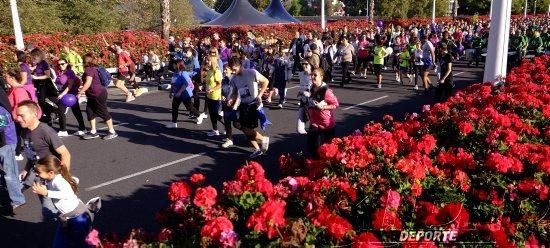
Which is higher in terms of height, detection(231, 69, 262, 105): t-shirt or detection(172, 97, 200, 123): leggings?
detection(231, 69, 262, 105): t-shirt

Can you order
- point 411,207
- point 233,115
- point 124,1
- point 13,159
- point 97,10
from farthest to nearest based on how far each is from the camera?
point 124,1
point 97,10
point 233,115
point 13,159
point 411,207

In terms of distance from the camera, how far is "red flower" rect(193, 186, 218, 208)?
3.21 meters

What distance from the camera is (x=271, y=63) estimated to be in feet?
41.7

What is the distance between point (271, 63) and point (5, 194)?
7.55 m

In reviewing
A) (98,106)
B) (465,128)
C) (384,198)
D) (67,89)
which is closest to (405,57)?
(98,106)

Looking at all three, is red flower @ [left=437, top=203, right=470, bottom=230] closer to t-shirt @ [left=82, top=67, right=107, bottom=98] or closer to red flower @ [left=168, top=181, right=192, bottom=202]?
red flower @ [left=168, top=181, right=192, bottom=202]

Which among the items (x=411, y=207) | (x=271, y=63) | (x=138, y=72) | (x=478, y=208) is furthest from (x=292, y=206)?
(x=138, y=72)

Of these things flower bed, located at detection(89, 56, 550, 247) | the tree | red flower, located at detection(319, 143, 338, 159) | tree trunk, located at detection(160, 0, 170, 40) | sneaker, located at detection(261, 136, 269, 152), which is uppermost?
the tree

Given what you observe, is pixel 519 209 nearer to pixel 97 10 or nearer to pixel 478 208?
pixel 478 208

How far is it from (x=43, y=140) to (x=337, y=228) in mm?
3530

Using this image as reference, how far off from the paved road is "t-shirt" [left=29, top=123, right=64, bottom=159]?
102 centimetres

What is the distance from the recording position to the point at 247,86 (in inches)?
309

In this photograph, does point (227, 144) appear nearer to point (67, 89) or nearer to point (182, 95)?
point (182, 95)

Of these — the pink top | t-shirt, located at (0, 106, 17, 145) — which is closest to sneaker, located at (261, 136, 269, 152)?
the pink top
